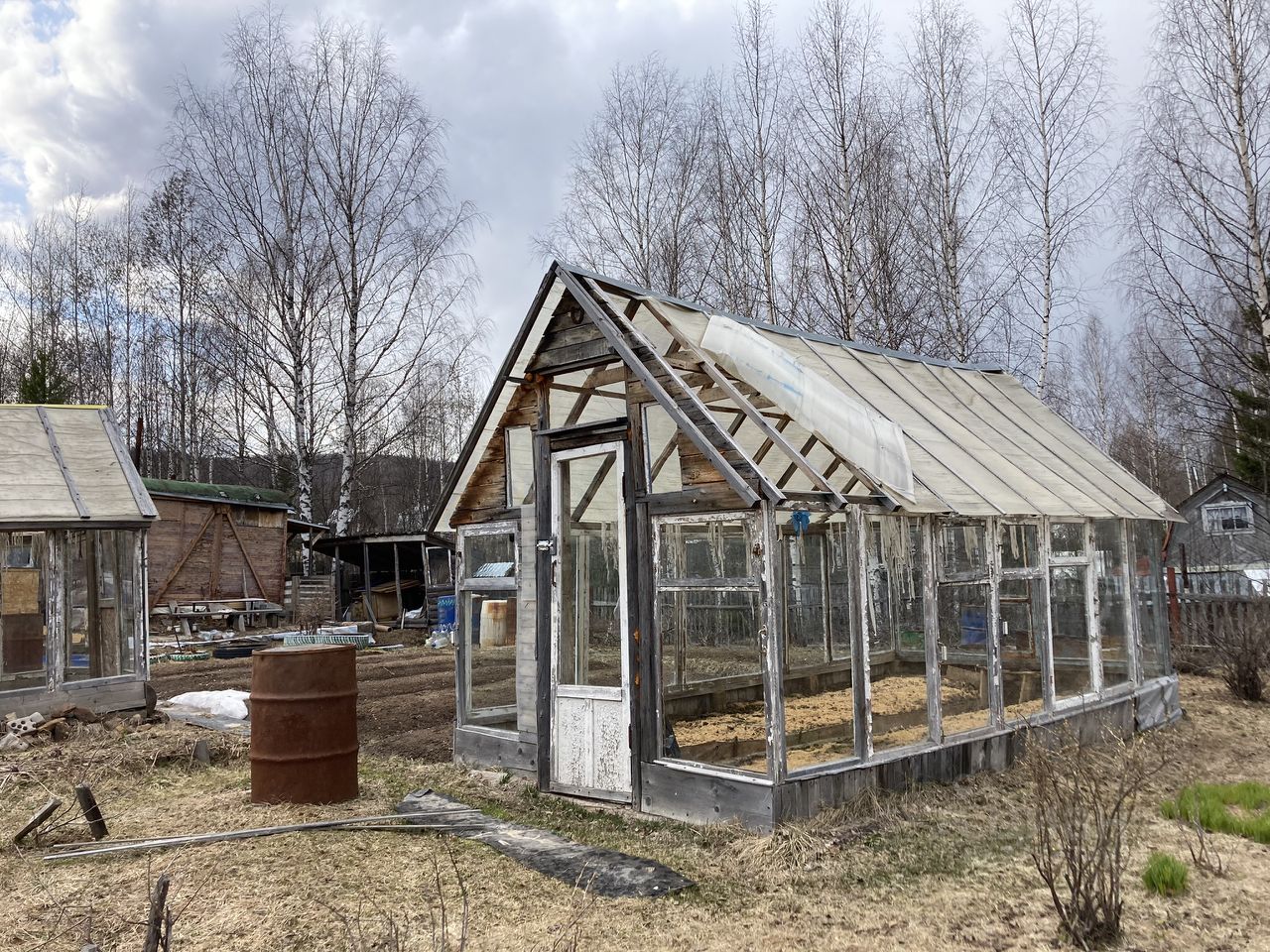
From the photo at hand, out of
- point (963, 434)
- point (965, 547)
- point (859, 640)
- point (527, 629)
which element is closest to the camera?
point (859, 640)

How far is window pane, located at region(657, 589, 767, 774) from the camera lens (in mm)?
8164

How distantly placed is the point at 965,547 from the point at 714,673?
2795 millimetres

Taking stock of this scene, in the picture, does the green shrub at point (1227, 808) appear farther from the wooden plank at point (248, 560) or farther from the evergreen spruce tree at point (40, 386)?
the evergreen spruce tree at point (40, 386)

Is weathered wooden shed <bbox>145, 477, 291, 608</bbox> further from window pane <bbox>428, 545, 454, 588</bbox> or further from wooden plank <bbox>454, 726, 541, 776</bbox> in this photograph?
wooden plank <bbox>454, 726, 541, 776</bbox>

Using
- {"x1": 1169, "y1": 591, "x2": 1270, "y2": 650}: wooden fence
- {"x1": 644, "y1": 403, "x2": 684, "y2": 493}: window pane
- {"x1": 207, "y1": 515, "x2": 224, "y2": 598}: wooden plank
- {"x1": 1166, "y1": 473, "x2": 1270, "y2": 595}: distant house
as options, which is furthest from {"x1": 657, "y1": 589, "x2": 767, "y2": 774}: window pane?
{"x1": 1166, "y1": 473, "x2": 1270, "y2": 595}: distant house

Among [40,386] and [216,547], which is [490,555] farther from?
[40,386]

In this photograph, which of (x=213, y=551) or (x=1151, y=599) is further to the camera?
(x=213, y=551)

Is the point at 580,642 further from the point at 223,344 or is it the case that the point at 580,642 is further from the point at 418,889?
the point at 223,344

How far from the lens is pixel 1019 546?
8.26 m

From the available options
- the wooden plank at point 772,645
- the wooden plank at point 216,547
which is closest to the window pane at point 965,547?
the wooden plank at point 772,645

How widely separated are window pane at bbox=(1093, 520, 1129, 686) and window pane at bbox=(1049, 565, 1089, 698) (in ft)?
0.96

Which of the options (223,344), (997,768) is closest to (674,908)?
(997,768)

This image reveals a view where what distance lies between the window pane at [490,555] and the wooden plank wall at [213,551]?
15810 millimetres

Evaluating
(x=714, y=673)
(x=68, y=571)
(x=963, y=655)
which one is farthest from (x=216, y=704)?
(x=963, y=655)
